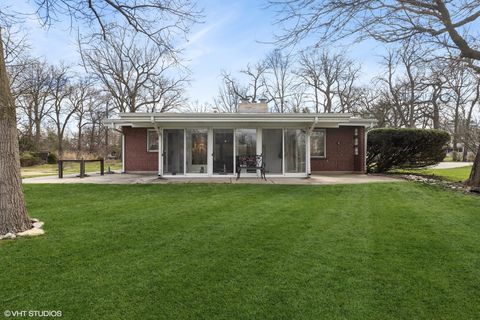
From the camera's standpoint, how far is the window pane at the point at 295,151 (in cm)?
1189

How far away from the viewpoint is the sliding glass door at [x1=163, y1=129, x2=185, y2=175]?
11.7 meters

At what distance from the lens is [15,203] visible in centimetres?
430

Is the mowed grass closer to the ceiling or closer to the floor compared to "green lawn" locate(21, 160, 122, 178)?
closer to the floor

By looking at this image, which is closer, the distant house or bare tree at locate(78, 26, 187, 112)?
the distant house

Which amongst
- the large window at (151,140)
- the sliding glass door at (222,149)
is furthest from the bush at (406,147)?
the large window at (151,140)

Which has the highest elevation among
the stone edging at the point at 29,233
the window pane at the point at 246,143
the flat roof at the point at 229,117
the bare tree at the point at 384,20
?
the bare tree at the point at 384,20

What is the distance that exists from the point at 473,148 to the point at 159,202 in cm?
1374

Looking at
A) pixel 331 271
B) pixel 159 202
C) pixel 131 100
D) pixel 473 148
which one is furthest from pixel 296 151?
pixel 131 100

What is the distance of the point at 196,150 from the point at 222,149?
97 cm

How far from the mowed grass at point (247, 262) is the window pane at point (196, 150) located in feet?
17.9

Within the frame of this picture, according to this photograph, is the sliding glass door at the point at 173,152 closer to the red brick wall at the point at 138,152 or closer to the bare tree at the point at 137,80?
the red brick wall at the point at 138,152

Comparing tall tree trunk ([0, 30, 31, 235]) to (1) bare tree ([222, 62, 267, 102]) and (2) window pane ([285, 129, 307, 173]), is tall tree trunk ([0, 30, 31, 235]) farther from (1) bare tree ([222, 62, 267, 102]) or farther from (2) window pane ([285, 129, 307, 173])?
(1) bare tree ([222, 62, 267, 102])

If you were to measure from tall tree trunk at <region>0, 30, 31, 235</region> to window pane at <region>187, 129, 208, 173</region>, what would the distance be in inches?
292

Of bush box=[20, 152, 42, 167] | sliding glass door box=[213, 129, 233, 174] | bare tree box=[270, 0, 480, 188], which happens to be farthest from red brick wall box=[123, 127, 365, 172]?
bush box=[20, 152, 42, 167]
